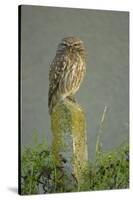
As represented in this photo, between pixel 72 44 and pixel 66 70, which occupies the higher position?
pixel 72 44

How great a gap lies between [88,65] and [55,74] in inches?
12.9

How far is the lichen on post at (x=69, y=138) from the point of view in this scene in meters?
5.68

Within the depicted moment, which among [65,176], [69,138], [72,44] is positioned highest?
[72,44]

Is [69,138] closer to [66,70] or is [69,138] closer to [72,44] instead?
[66,70]

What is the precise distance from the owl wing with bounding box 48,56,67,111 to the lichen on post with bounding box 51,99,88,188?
111 millimetres

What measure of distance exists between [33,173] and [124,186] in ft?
2.81

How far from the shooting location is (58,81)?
5.69 meters

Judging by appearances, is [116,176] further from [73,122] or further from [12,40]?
[12,40]

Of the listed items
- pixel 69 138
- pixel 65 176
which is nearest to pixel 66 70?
pixel 69 138

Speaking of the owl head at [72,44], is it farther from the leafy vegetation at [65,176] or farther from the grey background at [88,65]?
the leafy vegetation at [65,176]

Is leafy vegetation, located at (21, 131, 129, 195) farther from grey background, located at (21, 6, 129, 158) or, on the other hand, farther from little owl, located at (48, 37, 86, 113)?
little owl, located at (48, 37, 86, 113)

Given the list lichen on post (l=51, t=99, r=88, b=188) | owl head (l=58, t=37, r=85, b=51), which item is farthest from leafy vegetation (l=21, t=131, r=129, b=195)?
owl head (l=58, t=37, r=85, b=51)

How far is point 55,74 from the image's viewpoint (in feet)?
18.6

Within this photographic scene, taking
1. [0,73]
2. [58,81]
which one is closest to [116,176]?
[58,81]
